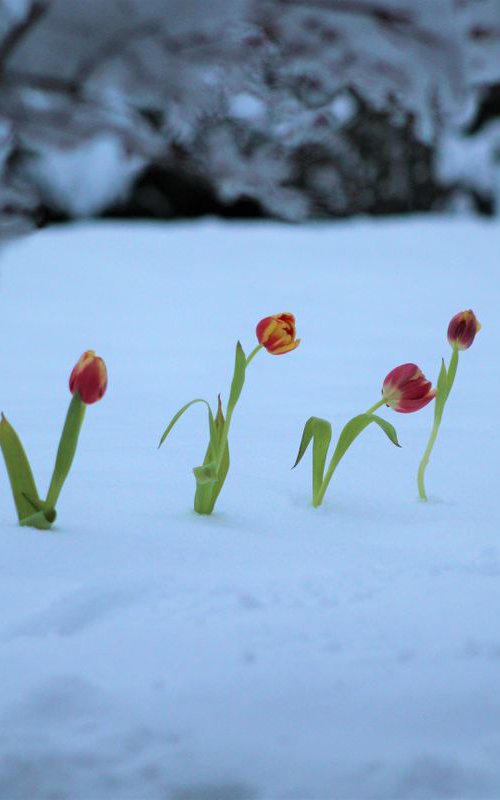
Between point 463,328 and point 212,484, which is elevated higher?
point 463,328

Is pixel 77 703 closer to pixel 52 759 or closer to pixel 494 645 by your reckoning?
pixel 52 759

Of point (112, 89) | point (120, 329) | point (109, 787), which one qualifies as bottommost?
point (109, 787)

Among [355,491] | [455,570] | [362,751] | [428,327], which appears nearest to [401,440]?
[355,491]

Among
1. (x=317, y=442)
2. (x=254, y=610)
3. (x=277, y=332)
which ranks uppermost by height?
(x=277, y=332)

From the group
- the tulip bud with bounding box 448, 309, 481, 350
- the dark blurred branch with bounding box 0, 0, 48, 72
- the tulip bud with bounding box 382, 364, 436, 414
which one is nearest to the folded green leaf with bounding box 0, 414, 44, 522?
the tulip bud with bounding box 382, 364, 436, 414

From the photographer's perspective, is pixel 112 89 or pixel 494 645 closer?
pixel 494 645

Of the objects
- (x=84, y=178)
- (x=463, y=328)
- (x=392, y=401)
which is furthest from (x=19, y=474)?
(x=84, y=178)

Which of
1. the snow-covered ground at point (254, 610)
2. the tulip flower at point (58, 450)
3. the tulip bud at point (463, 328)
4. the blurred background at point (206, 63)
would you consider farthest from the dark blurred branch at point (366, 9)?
the tulip flower at point (58, 450)

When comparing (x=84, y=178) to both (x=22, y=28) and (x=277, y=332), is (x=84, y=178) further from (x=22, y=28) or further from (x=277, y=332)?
(x=277, y=332)

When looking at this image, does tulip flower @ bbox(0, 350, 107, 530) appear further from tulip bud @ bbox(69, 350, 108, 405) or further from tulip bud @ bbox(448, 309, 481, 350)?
tulip bud @ bbox(448, 309, 481, 350)
